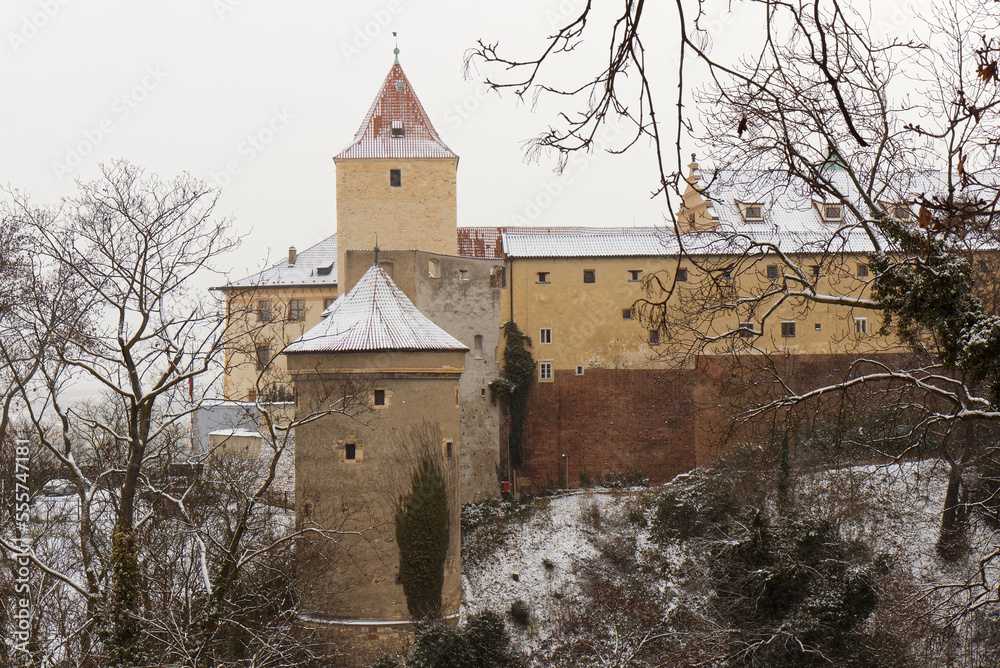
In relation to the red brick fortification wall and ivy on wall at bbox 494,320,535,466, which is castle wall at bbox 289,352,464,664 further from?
the red brick fortification wall

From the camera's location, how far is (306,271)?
34719 mm

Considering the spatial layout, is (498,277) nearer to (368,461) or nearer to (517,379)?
(517,379)

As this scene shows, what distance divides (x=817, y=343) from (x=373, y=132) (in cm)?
1483

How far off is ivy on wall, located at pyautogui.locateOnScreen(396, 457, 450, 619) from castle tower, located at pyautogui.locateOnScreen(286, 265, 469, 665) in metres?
0.08

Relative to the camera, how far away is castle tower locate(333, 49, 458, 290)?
2638cm

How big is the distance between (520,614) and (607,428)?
879cm

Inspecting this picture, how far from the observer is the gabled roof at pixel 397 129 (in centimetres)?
2678

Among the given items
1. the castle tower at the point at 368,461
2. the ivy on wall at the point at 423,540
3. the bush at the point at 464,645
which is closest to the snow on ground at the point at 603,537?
the ivy on wall at the point at 423,540

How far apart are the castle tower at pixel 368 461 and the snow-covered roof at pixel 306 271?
16.3 metres

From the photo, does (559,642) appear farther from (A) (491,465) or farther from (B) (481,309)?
(B) (481,309)

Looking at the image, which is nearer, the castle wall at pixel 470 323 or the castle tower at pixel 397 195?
the castle wall at pixel 470 323

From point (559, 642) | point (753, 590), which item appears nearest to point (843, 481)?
point (753, 590)

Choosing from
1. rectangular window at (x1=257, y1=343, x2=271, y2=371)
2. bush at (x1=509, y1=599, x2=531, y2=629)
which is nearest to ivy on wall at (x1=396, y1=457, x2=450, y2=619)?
rectangular window at (x1=257, y1=343, x2=271, y2=371)

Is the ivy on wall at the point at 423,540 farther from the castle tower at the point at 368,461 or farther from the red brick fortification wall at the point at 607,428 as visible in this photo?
the red brick fortification wall at the point at 607,428
